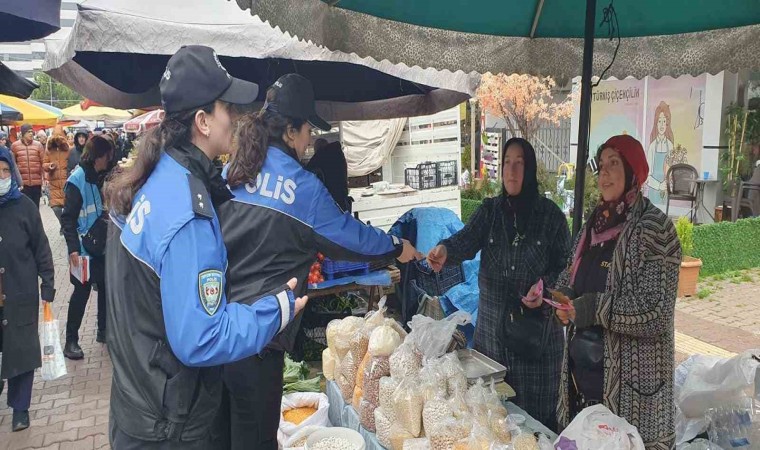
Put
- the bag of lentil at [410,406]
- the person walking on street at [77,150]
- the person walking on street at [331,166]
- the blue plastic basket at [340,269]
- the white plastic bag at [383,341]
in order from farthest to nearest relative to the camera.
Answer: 1. the person walking on street at [77,150]
2. the blue plastic basket at [340,269]
3. the person walking on street at [331,166]
4. the white plastic bag at [383,341]
5. the bag of lentil at [410,406]

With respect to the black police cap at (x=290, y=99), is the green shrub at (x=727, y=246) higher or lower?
lower

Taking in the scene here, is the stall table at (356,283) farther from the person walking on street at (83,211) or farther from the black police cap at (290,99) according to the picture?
the black police cap at (290,99)

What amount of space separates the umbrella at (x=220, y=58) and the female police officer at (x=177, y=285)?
1.50 meters

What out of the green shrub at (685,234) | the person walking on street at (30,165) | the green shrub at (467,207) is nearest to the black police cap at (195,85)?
the green shrub at (685,234)

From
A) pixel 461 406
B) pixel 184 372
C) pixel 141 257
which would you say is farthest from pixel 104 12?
pixel 461 406

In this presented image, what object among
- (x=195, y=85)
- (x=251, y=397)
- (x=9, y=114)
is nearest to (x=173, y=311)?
(x=195, y=85)

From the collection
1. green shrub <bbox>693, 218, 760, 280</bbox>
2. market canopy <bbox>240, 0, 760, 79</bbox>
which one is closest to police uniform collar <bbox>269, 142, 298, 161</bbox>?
market canopy <bbox>240, 0, 760, 79</bbox>

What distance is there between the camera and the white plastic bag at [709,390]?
2.94m

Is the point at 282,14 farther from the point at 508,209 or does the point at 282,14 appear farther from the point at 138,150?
the point at 508,209

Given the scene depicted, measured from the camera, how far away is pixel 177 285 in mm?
1635

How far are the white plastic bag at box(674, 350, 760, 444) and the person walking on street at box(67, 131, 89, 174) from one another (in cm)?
1105

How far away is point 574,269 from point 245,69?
3.48 metres

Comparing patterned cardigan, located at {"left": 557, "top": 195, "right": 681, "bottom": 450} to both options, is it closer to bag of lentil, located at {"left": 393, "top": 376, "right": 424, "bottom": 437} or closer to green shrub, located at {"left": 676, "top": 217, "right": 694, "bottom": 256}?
bag of lentil, located at {"left": 393, "top": 376, "right": 424, "bottom": 437}

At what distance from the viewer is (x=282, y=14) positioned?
2297mm
